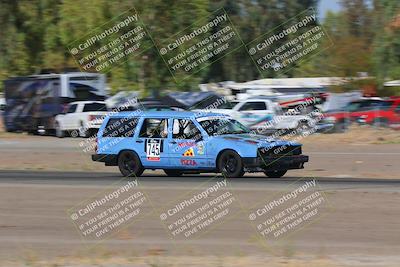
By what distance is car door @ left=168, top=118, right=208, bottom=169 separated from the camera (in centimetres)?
1970

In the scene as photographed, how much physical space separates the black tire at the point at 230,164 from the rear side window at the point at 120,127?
2288 mm

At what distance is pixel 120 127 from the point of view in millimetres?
20641

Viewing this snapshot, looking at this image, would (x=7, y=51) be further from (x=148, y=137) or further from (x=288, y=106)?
(x=148, y=137)

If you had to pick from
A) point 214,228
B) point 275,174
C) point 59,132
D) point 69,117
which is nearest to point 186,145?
point 275,174

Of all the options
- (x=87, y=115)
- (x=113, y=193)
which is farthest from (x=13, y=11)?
(x=113, y=193)

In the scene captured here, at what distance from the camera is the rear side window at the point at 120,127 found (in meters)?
20.5

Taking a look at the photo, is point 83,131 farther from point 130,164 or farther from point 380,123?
point 130,164

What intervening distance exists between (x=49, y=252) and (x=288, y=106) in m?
31.8

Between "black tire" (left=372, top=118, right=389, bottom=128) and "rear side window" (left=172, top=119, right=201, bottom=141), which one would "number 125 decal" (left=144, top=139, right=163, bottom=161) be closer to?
"rear side window" (left=172, top=119, right=201, bottom=141)

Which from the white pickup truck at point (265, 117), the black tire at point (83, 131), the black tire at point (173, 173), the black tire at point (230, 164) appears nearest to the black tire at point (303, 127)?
the white pickup truck at point (265, 117)

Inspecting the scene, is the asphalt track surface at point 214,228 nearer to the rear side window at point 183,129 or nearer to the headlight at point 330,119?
the rear side window at point 183,129

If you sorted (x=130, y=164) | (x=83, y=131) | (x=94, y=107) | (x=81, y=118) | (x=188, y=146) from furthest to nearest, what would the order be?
(x=94, y=107)
(x=81, y=118)
(x=83, y=131)
(x=130, y=164)
(x=188, y=146)

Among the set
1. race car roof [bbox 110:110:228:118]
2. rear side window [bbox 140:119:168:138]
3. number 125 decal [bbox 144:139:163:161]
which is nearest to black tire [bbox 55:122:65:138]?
race car roof [bbox 110:110:228:118]

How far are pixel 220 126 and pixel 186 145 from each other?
0.88 metres
